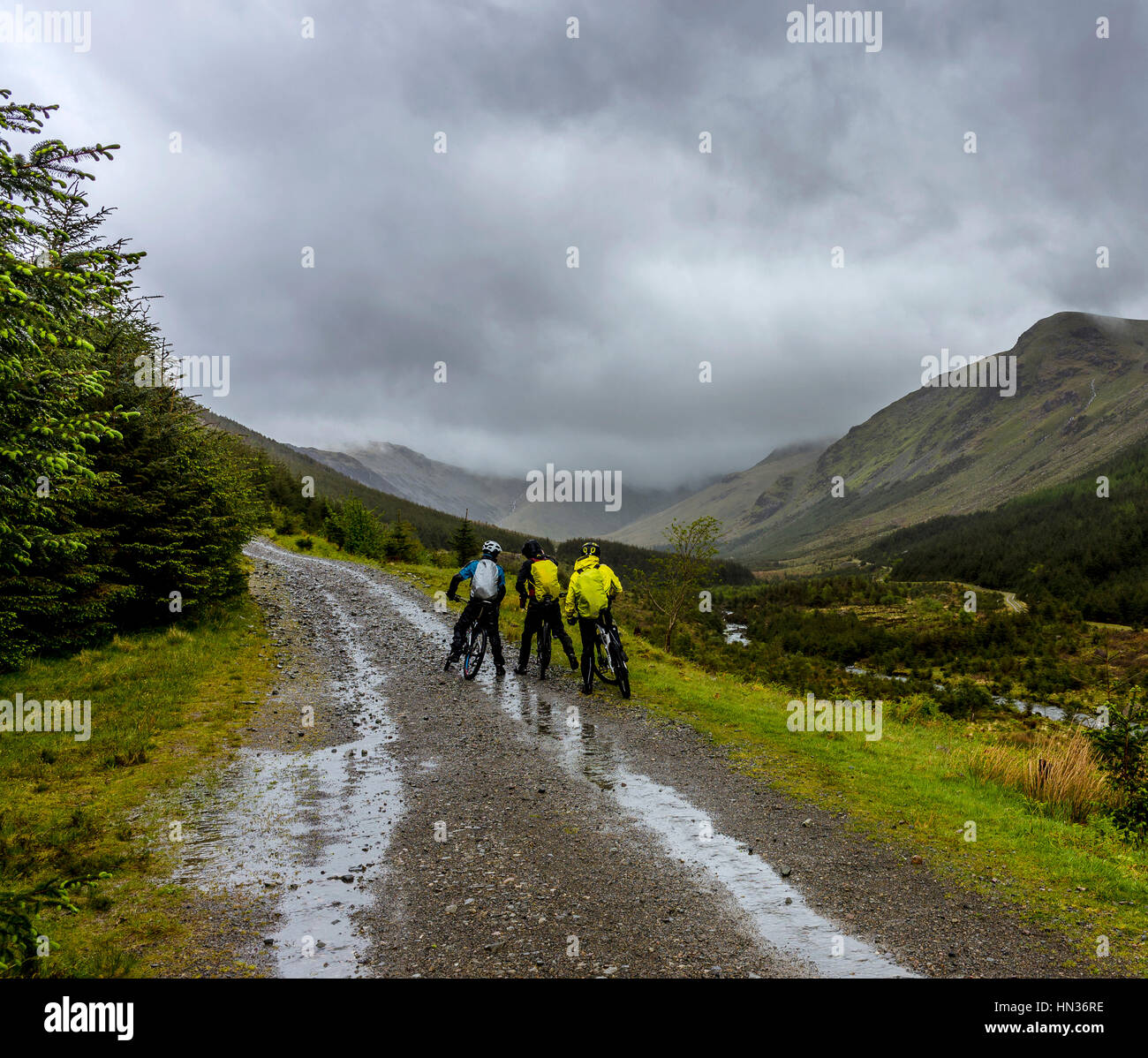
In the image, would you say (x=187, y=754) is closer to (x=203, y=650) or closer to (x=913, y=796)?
(x=203, y=650)

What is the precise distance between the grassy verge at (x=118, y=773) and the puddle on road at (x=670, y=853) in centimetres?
112

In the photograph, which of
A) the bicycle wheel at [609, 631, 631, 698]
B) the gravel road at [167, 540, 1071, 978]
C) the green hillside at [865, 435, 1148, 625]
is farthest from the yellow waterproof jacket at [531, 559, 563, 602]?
the green hillside at [865, 435, 1148, 625]

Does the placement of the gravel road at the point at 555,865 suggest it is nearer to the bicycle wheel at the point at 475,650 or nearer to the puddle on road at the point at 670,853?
the puddle on road at the point at 670,853

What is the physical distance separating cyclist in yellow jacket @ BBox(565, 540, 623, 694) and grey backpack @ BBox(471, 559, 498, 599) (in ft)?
7.73

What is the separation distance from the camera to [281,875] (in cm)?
648

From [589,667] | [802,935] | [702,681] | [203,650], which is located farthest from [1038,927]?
[203,650]

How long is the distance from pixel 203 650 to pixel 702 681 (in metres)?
13.9

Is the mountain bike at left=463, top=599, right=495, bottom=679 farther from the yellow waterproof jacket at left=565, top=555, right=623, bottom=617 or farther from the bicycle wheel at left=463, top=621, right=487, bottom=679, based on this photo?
the yellow waterproof jacket at left=565, top=555, right=623, bottom=617

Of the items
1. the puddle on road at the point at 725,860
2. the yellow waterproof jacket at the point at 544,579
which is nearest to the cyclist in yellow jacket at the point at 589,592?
the yellow waterproof jacket at the point at 544,579

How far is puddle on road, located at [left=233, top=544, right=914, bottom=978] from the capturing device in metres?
5.04

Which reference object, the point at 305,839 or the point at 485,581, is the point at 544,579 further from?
the point at 305,839

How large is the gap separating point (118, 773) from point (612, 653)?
32.1 ft

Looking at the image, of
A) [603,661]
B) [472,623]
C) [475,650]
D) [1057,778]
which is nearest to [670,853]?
[1057,778]

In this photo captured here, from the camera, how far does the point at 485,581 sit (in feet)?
53.4
